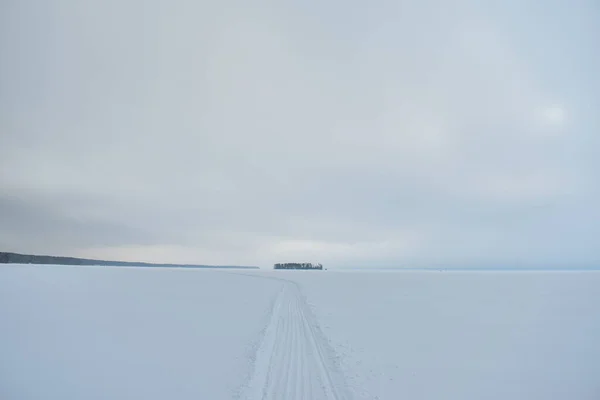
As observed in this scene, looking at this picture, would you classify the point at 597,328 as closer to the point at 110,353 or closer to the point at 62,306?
the point at 110,353

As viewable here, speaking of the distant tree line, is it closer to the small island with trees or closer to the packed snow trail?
the small island with trees

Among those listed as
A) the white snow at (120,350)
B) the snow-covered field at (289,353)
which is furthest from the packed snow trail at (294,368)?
the white snow at (120,350)

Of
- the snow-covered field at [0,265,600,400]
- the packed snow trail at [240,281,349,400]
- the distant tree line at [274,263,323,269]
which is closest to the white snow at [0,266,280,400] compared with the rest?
the snow-covered field at [0,265,600,400]

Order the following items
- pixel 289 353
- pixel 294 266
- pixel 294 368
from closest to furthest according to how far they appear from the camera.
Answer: pixel 294 368
pixel 289 353
pixel 294 266

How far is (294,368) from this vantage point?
6.98 metres

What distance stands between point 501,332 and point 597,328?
11.3 ft

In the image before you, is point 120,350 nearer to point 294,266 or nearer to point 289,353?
point 289,353

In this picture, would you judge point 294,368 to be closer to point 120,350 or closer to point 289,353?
point 289,353

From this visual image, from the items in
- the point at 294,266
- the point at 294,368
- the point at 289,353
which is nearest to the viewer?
the point at 294,368

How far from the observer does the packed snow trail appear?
18.9 ft

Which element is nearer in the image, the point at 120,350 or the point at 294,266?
the point at 120,350

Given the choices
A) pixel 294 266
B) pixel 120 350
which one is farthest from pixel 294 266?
pixel 120 350

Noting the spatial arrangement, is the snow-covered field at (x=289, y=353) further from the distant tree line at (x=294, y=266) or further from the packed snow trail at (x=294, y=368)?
the distant tree line at (x=294, y=266)

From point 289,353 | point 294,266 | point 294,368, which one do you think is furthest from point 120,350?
point 294,266
